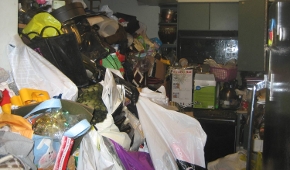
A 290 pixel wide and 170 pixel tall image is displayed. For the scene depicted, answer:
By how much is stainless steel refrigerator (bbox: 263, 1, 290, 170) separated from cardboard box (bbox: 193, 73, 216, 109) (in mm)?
2437

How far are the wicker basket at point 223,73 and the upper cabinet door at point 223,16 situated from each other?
55 cm

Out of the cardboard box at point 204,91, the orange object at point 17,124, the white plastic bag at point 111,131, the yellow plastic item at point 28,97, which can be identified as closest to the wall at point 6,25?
the yellow plastic item at point 28,97

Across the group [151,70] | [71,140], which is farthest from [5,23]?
[151,70]

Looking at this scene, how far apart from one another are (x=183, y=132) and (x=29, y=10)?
1.23 m

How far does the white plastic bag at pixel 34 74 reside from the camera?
1.39m

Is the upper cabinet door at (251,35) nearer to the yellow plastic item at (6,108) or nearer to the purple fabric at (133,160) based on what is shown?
the purple fabric at (133,160)

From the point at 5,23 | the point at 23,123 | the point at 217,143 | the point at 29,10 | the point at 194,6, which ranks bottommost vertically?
the point at 217,143

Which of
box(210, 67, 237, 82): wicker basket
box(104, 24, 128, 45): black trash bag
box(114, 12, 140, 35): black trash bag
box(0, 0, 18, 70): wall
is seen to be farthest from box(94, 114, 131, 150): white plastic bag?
box(210, 67, 237, 82): wicker basket

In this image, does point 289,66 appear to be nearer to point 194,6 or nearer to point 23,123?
point 23,123

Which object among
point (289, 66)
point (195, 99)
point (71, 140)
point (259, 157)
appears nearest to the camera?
point (289, 66)

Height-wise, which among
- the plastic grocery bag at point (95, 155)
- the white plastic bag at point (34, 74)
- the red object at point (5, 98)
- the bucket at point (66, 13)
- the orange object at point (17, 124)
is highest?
the bucket at point (66, 13)

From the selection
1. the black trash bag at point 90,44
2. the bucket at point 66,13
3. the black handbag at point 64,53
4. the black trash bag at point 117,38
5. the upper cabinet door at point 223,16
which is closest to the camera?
the black handbag at point 64,53

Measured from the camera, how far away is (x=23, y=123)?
1157mm

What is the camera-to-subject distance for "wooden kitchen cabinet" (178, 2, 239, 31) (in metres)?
4.10
